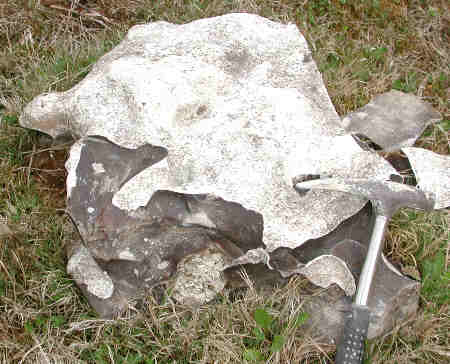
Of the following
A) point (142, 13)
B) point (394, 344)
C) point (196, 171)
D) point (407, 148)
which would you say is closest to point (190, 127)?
point (196, 171)

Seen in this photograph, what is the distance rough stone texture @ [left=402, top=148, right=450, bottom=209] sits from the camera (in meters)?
2.66

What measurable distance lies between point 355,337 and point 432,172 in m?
1.10

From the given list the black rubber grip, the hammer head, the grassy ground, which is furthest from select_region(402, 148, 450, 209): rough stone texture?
the black rubber grip

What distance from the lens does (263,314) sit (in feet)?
7.37

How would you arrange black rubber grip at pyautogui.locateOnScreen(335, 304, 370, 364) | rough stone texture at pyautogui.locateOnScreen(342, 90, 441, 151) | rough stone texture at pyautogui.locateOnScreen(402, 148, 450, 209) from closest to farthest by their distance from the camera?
black rubber grip at pyautogui.locateOnScreen(335, 304, 370, 364)
rough stone texture at pyautogui.locateOnScreen(402, 148, 450, 209)
rough stone texture at pyautogui.locateOnScreen(342, 90, 441, 151)

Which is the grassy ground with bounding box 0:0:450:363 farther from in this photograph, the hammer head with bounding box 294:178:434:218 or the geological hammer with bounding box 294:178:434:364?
the hammer head with bounding box 294:178:434:218

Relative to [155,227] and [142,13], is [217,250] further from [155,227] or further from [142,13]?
[142,13]

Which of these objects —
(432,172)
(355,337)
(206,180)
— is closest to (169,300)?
(206,180)

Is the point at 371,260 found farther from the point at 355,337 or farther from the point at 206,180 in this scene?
the point at 206,180

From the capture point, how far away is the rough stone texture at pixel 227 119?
229cm

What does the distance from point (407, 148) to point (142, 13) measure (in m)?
2.34

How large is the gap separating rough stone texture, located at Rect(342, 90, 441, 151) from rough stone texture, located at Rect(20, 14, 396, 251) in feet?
1.43

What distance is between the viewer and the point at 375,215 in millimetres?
2264

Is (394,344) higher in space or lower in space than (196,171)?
lower
